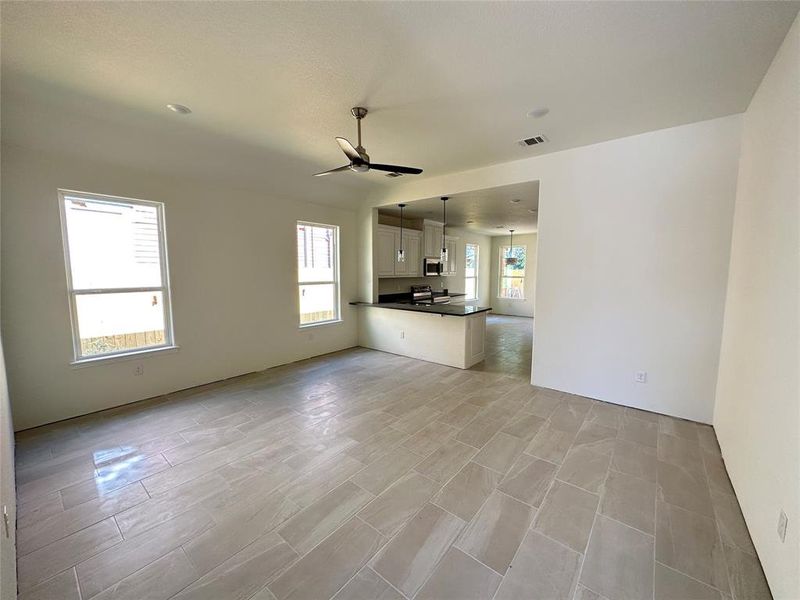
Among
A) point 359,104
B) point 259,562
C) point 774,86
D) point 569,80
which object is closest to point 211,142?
point 359,104

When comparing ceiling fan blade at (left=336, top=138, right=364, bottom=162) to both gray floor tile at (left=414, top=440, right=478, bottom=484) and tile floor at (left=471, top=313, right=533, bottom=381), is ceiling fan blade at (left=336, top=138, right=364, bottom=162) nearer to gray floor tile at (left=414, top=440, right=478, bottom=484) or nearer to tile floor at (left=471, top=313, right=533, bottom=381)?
gray floor tile at (left=414, top=440, right=478, bottom=484)

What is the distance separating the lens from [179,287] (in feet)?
12.8

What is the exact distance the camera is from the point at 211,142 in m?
3.27

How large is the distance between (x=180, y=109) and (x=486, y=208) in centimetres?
470

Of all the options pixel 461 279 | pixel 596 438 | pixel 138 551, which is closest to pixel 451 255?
pixel 461 279

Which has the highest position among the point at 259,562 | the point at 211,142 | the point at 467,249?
the point at 211,142

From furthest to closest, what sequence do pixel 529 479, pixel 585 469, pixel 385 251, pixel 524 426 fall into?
pixel 385 251 → pixel 524 426 → pixel 585 469 → pixel 529 479

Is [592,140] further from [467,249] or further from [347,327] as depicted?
[467,249]

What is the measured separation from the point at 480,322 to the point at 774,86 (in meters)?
3.75

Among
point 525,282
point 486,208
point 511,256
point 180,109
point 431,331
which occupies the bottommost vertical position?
point 431,331

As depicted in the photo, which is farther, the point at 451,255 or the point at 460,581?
the point at 451,255

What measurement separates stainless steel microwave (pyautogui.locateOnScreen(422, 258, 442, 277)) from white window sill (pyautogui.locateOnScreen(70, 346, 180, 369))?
4884mm

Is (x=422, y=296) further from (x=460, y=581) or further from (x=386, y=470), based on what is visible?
(x=460, y=581)

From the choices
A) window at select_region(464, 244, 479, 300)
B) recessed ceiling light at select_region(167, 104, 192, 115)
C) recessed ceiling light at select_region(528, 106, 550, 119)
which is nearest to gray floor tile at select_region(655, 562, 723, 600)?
recessed ceiling light at select_region(528, 106, 550, 119)
